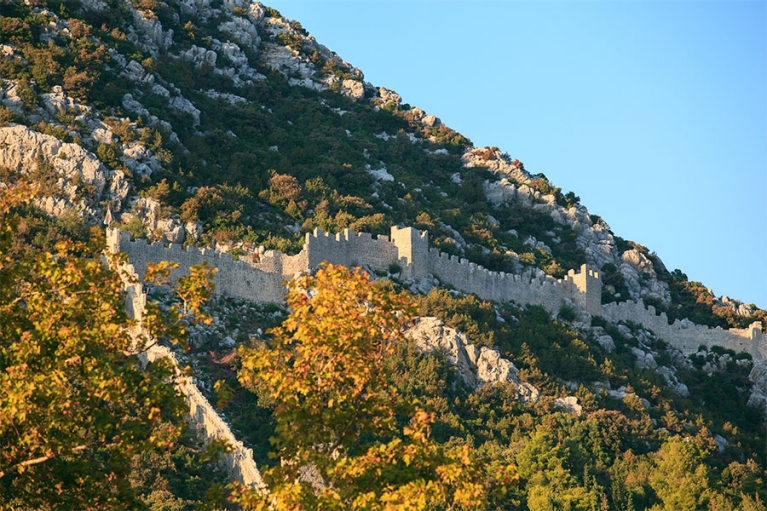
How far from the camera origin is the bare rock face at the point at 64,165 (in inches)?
1889

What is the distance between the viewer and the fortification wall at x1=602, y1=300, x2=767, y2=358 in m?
60.7

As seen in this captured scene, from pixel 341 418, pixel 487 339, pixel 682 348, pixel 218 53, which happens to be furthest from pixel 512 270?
pixel 341 418

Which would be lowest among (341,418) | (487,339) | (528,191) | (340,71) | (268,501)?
(268,501)

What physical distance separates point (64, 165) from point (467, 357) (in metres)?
15.8

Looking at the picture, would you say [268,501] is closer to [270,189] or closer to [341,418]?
[341,418]

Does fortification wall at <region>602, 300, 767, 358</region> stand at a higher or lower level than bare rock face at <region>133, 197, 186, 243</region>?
higher

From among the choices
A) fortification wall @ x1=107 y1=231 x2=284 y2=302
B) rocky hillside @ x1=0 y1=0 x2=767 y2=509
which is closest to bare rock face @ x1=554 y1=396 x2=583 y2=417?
rocky hillside @ x1=0 y1=0 x2=767 y2=509

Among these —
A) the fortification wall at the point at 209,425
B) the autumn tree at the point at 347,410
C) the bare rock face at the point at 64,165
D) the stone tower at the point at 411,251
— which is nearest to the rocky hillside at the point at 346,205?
the bare rock face at the point at 64,165

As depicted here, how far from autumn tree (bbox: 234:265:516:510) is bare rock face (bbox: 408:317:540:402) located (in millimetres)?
24158

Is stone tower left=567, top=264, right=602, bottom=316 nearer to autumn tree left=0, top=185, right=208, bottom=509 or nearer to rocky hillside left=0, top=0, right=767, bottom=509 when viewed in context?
rocky hillside left=0, top=0, right=767, bottom=509

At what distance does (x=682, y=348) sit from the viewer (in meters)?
60.7

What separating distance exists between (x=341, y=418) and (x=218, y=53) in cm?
5422

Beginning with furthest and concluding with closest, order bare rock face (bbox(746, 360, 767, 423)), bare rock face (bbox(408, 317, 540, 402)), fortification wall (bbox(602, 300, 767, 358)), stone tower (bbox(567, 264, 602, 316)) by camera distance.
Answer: fortification wall (bbox(602, 300, 767, 358))
stone tower (bbox(567, 264, 602, 316))
bare rock face (bbox(746, 360, 767, 423))
bare rock face (bbox(408, 317, 540, 402))

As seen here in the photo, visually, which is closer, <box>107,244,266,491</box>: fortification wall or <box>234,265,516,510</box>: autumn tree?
<box>234,265,516,510</box>: autumn tree
